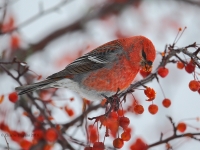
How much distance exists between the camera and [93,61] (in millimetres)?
3984

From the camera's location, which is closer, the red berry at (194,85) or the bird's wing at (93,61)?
the red berry at (194,85)

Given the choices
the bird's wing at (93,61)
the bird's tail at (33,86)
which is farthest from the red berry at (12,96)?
the bird's wing at (93,61)

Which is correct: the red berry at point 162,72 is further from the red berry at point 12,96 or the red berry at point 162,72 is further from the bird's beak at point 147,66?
the red berry at point 12,96

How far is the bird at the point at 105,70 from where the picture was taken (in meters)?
3.75

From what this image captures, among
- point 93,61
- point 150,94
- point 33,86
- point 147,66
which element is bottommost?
point 150,94

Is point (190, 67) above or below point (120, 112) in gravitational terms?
above

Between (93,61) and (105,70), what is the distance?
174 millimetres

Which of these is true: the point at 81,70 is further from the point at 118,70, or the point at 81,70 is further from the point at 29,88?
the point at 29,88

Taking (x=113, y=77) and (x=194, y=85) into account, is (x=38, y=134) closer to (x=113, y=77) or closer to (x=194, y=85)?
(x=113, y=77)

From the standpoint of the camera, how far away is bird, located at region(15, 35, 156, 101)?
375 centimetres

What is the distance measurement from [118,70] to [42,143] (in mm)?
986

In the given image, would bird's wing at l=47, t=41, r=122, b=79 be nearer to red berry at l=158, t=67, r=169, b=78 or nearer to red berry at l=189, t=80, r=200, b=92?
red berry at l=158, t=67, r=169, b=78

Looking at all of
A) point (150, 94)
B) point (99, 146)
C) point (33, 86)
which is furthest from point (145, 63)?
point (99, 146)

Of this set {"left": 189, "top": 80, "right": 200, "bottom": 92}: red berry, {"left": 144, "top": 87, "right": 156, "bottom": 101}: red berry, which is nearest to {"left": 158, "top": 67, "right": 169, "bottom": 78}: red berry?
{"left": 144, "top": 87, "right": 156, "bottom": 101}: red berry
